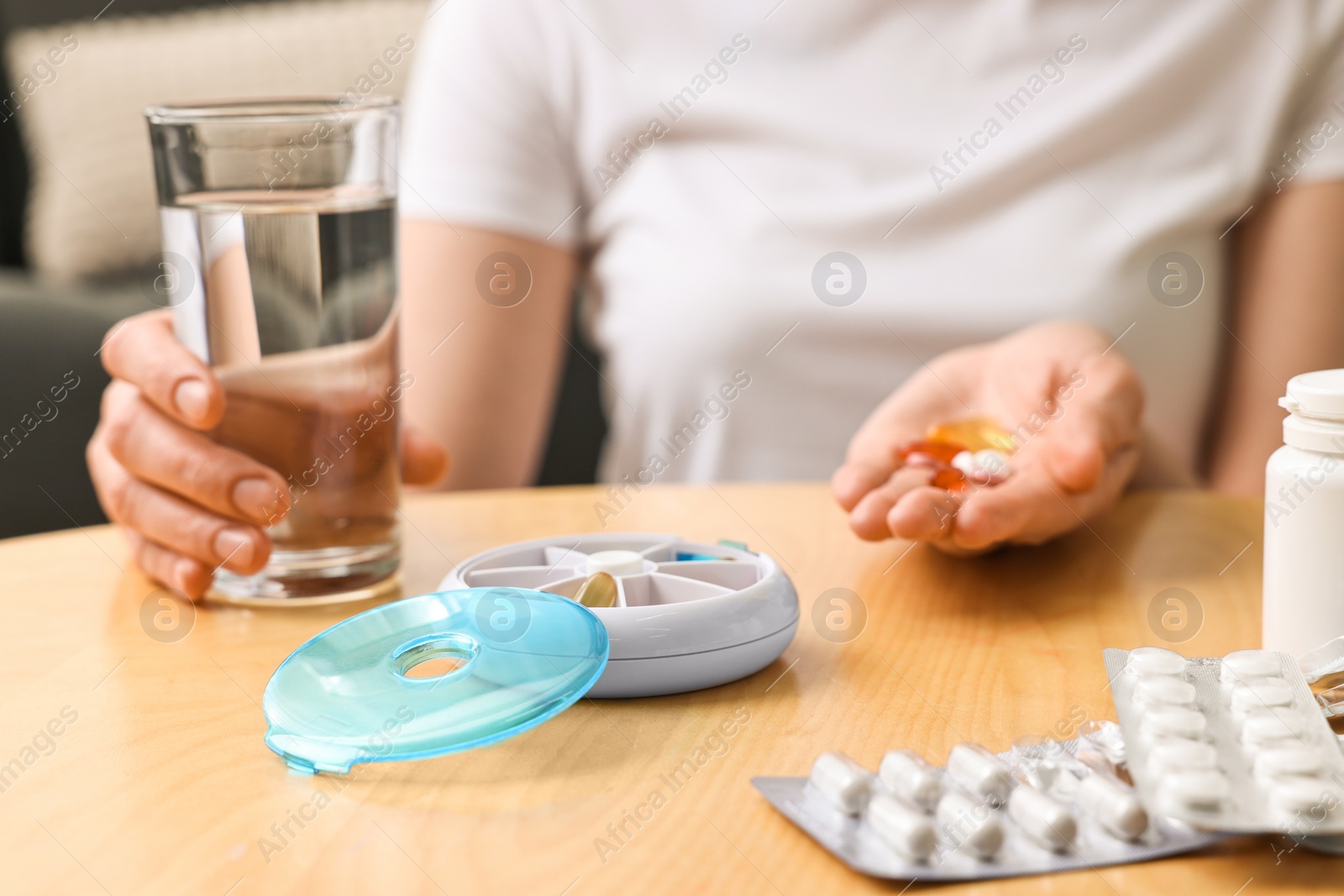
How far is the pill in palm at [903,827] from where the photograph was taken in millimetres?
336

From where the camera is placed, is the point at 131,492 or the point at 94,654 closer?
the point at 94,654

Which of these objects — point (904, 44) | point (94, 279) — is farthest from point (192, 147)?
point (94, 279)

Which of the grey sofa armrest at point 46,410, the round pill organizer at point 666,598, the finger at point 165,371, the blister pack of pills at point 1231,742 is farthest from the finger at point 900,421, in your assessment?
the grey sofa armrest at point 46,410

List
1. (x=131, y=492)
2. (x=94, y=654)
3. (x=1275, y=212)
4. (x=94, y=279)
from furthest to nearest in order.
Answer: (x=94, y=279)
(x=1275, y=212)
(x=131, y=492)
(x=94, y=654)

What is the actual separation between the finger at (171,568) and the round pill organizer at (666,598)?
17cm

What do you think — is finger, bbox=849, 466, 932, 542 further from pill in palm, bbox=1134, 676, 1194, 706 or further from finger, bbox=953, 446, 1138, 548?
pill in palm, bbox=1134, 676, 1194, 706

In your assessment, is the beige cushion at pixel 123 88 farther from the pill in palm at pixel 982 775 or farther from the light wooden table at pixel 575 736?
the pill in palm at pixel 982 775

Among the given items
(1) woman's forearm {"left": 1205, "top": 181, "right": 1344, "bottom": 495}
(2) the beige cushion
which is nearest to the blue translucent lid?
(1) woman's forearm {"left": 1205, "top": 181, "right": 1344, "bottom": 495}

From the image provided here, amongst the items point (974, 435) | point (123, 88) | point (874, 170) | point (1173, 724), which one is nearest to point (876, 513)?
point (974, 435)

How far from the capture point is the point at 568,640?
43 cm

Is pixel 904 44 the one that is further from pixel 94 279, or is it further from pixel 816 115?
pixel 94 279

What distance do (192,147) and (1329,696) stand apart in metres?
0.55

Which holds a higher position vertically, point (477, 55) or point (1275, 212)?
point (477, 55)

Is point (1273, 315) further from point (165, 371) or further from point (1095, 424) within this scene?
point (165, 371)
